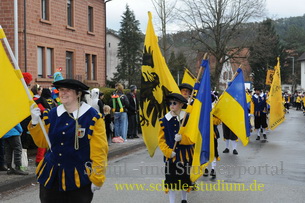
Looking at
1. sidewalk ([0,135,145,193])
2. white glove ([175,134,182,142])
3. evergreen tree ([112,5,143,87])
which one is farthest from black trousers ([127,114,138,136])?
evergreen tree ([112,5,143,87])

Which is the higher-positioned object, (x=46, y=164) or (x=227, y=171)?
(x=46, y=164)

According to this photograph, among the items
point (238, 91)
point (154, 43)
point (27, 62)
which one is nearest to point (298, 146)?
point (238, 91)

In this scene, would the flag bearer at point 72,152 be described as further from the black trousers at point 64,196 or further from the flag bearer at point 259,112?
the flag bearer at point 259,112

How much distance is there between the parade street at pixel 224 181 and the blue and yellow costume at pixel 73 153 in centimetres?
289

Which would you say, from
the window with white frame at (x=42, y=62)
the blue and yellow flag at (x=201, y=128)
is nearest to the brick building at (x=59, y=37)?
the window with white frame at (x=42, y=62)

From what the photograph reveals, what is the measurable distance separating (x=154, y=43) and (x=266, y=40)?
1642 inches

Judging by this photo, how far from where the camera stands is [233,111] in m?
8.35

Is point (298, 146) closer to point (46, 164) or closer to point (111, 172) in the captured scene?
point (111, 172)

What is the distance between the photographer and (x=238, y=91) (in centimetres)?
859

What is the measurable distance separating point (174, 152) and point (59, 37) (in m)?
20.4

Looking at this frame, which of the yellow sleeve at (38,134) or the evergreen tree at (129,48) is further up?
the evergreen tree at (129,48)

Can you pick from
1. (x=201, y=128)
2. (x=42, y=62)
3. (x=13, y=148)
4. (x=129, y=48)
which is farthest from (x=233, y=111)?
(x=129, y=48)

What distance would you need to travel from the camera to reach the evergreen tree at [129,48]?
59.8 meters

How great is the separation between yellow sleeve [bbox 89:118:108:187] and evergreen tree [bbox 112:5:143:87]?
53.9 meters
